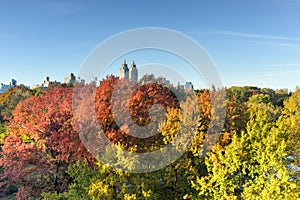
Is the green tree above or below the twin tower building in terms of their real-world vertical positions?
below

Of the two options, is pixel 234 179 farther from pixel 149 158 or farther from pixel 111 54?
pixel 111 54

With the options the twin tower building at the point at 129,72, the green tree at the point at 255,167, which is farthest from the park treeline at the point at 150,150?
the twin tower building at the point at 129,72

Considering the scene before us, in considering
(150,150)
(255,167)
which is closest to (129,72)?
(150,150)

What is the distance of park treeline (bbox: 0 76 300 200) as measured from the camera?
12.8 metres

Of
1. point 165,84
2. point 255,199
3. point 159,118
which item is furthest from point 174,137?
point 165,84

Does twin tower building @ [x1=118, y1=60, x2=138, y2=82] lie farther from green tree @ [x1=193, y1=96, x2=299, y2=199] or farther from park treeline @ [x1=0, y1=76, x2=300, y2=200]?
green tree @ [x1=193, y1=96, x2=299, y2=199]

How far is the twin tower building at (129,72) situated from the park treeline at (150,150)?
1367mm

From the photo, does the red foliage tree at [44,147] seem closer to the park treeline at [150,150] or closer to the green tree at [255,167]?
the park treeline at [150,150]

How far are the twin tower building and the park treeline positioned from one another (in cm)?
137

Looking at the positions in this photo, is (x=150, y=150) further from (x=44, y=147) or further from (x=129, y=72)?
(x=129, y=72)

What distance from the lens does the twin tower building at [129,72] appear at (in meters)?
19.2

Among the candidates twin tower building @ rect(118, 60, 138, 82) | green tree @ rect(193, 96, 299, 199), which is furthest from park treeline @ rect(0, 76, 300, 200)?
twin tower building @ rect(118, 60, 138, 82)

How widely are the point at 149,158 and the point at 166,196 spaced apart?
2.32 meters

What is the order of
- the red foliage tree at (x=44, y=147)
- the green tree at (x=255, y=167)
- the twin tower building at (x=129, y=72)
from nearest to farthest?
the green tree at (x=255, y=167) → the red foliage tree at (x=44, y=147) → the twin tower building at (x=129, y=72)
